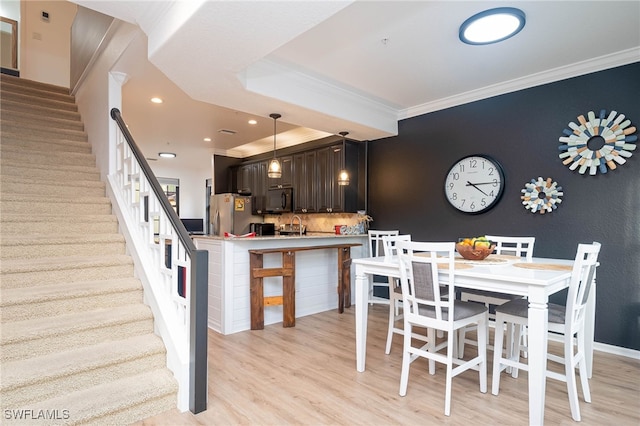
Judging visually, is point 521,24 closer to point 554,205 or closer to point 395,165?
point 554,205

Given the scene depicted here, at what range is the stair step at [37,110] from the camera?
419 cm

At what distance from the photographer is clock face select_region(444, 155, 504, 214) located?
13.2 feet

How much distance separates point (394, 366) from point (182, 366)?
167 cm

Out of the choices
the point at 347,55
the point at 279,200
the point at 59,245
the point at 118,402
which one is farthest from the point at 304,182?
the point at 118,402

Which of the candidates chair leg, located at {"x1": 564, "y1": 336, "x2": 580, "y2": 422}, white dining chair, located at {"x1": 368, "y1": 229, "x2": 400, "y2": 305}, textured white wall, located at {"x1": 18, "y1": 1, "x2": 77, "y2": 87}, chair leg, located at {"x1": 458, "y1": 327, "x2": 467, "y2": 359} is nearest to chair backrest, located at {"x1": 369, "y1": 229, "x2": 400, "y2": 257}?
white dining chair, located at {"x1": 368, "y1": 229, "x2": 400, "y2": 305}

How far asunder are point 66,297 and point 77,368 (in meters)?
0.61

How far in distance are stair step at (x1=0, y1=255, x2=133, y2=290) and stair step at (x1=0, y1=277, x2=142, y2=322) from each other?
0.16 feet

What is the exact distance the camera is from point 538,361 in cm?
197

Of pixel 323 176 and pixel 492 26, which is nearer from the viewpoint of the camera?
pixel 492 26

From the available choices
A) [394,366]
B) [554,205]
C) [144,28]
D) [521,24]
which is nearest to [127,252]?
[144,28]

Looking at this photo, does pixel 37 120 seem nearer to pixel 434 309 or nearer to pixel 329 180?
pixel 329 180

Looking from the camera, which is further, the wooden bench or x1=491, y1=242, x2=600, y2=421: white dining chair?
the wooden bench

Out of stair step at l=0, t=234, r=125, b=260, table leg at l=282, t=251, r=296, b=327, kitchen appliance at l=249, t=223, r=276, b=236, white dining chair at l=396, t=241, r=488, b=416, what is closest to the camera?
white dining chair at l=396, t=241, r=488, b=416

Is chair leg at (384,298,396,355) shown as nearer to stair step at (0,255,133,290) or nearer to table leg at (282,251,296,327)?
table leg at (282,251,296,327)
